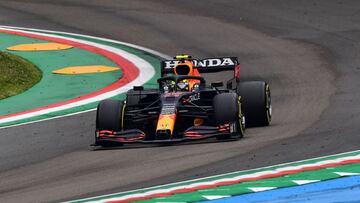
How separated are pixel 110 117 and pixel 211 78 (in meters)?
6.97

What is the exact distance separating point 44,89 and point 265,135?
7154mm

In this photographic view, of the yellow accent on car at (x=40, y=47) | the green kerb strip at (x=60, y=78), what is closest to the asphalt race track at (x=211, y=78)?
the green kerb strip at (x=60, y=78)

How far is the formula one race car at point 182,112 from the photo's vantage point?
15.6 m

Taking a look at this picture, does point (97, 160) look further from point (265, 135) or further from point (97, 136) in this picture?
point (265, 135)

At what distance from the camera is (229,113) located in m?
15.6

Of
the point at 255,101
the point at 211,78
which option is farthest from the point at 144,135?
the point at 211,78

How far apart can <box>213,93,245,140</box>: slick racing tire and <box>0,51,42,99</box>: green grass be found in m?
6.63

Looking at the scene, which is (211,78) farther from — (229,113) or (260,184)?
(260,184)

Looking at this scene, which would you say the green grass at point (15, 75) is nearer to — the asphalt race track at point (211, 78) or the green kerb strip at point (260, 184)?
the asphalt race track at point (211, 78)

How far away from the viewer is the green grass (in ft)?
70.7

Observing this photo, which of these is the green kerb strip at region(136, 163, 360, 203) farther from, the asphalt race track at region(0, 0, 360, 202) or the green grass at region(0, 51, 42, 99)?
the green grass at region(0, 51, 42, 99)

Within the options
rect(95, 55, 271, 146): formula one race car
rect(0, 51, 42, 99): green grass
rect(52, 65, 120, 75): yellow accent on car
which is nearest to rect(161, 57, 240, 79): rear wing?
rect(95, 55, 271, 146): formula one race car

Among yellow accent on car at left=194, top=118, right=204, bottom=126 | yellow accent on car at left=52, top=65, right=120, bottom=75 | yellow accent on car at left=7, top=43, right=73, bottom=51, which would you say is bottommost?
yellow accent on car at left=194, top=118, right=204, bottom=126

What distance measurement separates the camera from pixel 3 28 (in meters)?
29.1
